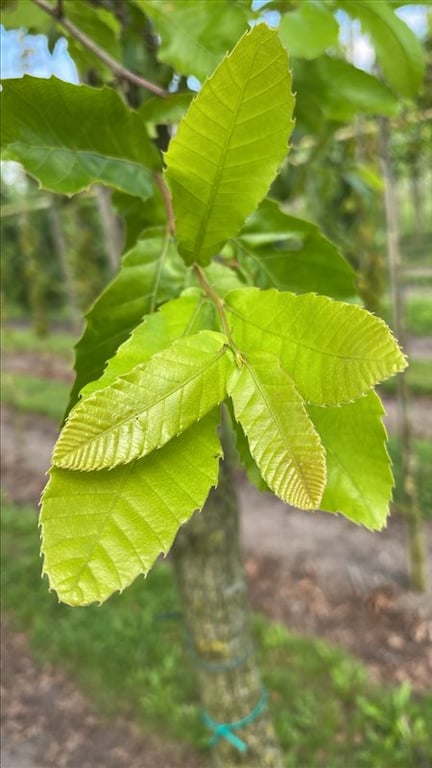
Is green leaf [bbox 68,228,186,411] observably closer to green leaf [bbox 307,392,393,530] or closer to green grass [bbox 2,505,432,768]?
green leaf [bbox 307,392,393,530]

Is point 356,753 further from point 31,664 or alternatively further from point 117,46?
point 117,46

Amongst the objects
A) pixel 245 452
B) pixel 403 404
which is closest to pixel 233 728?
pixel 245 452

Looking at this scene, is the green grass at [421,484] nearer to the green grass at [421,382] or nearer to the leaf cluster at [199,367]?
the green grass at [421,382]

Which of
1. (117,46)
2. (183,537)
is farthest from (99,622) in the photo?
(117,46)

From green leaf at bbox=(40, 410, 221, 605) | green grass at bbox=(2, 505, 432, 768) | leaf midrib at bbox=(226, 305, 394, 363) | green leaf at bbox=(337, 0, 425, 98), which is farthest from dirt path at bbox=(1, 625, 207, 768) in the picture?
green leaf at bbox=(337, 0, 425, 98)

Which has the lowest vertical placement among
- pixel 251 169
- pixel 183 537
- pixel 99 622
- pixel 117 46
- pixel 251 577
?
pixel 251 577

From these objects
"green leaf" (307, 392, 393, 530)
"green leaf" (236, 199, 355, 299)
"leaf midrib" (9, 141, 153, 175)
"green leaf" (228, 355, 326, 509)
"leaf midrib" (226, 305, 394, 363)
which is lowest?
"green leaf" (307, 392, 393, 530)
